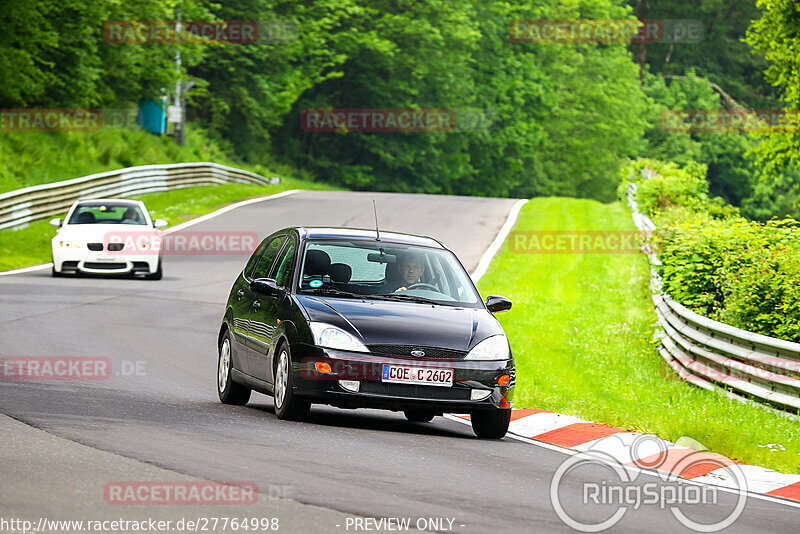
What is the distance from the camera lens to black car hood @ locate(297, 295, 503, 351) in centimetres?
1020

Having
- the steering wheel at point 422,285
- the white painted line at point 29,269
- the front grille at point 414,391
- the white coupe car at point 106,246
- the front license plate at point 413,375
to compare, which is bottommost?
the white painted line at point 29,269

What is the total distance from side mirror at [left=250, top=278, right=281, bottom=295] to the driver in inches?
41.3

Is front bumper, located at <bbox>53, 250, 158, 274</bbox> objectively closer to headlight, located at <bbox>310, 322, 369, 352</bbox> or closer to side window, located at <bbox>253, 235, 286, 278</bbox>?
side window, located at <bbox>253, 235, 286, 278</bbox>

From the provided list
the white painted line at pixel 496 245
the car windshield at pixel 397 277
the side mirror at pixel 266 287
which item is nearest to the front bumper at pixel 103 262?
the white painted line at pixel 496 245

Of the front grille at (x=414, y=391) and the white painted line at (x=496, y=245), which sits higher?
the front grille at (x=414, y=391)

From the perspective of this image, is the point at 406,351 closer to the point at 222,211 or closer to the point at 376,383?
the point at 376,383

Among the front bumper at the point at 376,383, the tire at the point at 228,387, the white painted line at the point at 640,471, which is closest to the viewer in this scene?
the white painted line at the point at 640,471

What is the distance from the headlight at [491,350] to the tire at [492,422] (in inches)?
16.4

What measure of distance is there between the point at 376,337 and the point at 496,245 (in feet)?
67.6

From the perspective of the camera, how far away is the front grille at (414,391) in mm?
10094

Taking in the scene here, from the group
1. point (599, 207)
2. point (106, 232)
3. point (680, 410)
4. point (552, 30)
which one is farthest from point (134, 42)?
point (552, 30)

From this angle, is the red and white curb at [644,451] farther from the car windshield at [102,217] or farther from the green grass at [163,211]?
the green grass at [163,211]

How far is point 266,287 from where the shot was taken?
36.7 ft

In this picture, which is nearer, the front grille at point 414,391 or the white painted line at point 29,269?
the front grille at point 414,391
